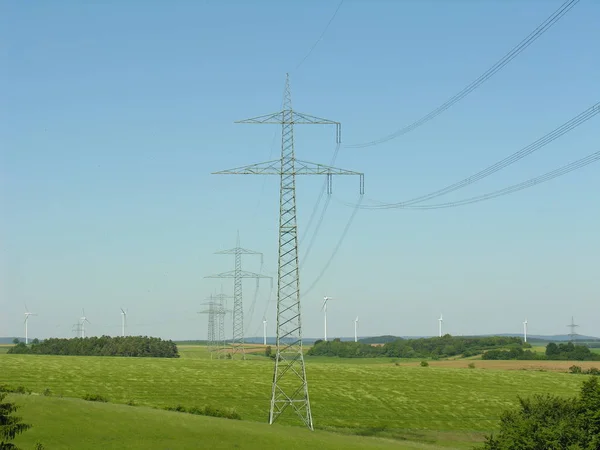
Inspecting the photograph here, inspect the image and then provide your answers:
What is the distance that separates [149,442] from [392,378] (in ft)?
289

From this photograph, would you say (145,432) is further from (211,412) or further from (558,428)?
(558,428)

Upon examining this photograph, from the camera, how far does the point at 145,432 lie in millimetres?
73812

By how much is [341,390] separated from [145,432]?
5946cm

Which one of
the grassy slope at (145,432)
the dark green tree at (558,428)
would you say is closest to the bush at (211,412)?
the grassy slope at (145,432)

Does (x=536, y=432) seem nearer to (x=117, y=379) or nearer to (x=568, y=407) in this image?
(x=568, y=407)

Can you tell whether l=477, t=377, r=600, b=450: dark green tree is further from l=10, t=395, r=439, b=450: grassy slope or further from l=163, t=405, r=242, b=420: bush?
l=163, t=405, r=242, b=420: bush

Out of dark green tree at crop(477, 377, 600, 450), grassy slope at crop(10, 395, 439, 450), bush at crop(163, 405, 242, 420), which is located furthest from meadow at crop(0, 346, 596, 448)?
dark green tree at crop(477, 377, 600, 450)

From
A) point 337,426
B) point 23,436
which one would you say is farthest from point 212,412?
point 23,436

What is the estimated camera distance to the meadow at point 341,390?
339ft

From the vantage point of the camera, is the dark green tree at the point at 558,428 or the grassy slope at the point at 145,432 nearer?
the dark green tree at the point at 558,428

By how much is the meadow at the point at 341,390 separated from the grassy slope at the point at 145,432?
4611 millimetres

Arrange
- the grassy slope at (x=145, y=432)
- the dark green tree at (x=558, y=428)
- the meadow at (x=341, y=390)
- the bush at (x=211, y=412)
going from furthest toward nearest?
1. the meadow at (x=341, y=390)
2. the bush at (x=211, y=412)
3. the grassy slope at (x=145, y=432)
4. the dark green tree at (x=558, y=428)

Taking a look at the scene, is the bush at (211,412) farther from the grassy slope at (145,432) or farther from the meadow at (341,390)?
the grassy slope at (145,432)

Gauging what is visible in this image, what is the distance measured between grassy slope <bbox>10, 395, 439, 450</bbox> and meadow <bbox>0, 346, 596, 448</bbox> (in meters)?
4.61
